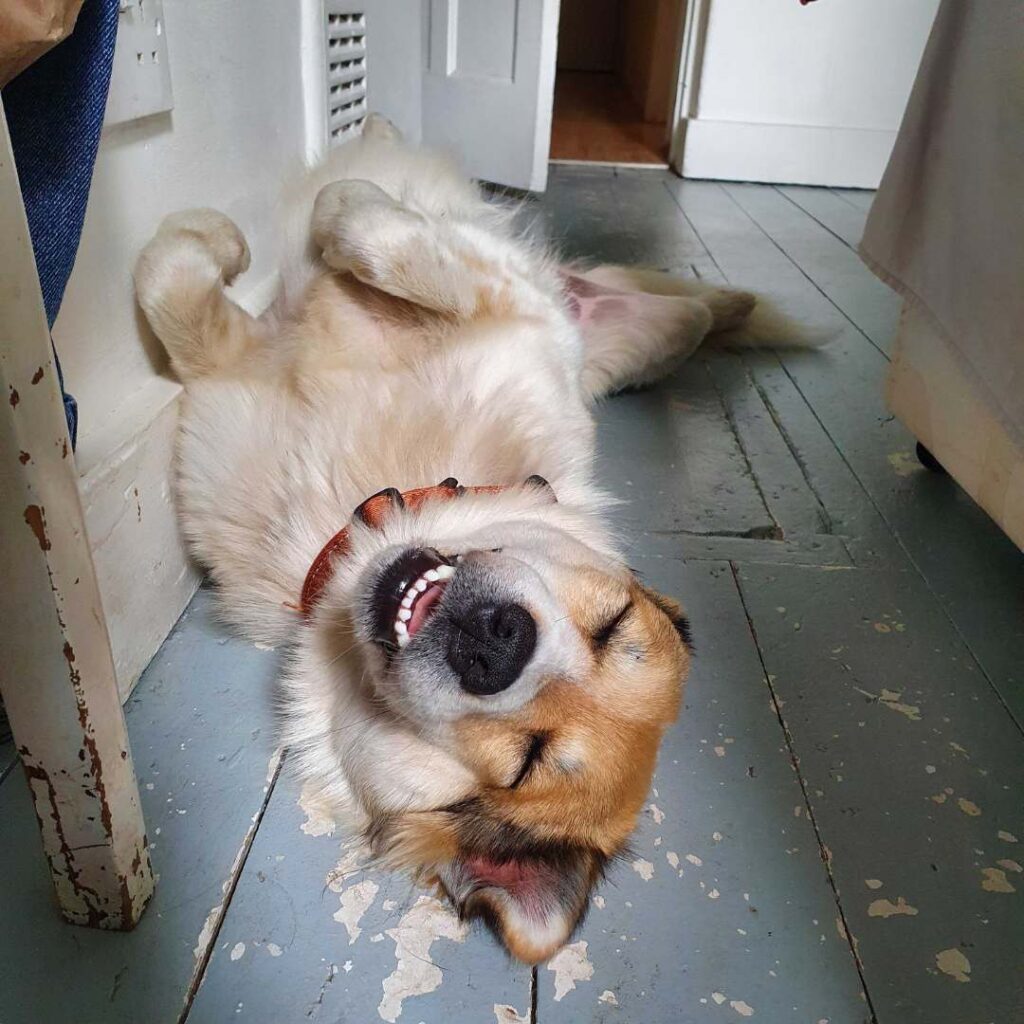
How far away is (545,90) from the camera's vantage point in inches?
155

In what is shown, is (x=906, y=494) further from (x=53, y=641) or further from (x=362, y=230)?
(x=53, y=641)

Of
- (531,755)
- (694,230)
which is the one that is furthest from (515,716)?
(694,230)

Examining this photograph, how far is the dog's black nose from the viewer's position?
103 cm

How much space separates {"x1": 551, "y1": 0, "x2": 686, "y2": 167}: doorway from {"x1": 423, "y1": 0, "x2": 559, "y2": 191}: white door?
134 centimetres

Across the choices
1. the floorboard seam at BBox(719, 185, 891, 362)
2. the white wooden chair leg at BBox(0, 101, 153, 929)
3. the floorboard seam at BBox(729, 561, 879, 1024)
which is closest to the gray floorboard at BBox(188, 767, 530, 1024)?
the white wooden chair leg at BBox(0, 101, 153, 929)

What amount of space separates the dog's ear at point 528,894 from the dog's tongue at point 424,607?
303mm

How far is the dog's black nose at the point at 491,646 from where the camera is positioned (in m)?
1.03

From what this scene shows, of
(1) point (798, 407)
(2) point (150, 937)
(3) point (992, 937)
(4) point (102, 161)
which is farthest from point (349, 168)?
(3) point (992, 937)

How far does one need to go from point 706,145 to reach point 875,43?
1.03 metres

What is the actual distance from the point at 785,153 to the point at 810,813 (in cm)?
475

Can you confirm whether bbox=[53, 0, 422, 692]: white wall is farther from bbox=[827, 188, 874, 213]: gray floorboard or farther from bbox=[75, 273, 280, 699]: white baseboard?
bbox=[827, 188, 874, 213]: gray floorboard

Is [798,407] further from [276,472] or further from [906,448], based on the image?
[276,472]

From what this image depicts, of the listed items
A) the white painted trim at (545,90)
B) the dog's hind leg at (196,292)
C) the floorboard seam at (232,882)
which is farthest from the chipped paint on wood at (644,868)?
the white painted trim at (545,90)

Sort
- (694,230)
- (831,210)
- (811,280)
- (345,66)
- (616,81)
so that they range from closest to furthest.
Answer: (345,66) < (811,280) < (694,230) < (831,210) < (616,81)
